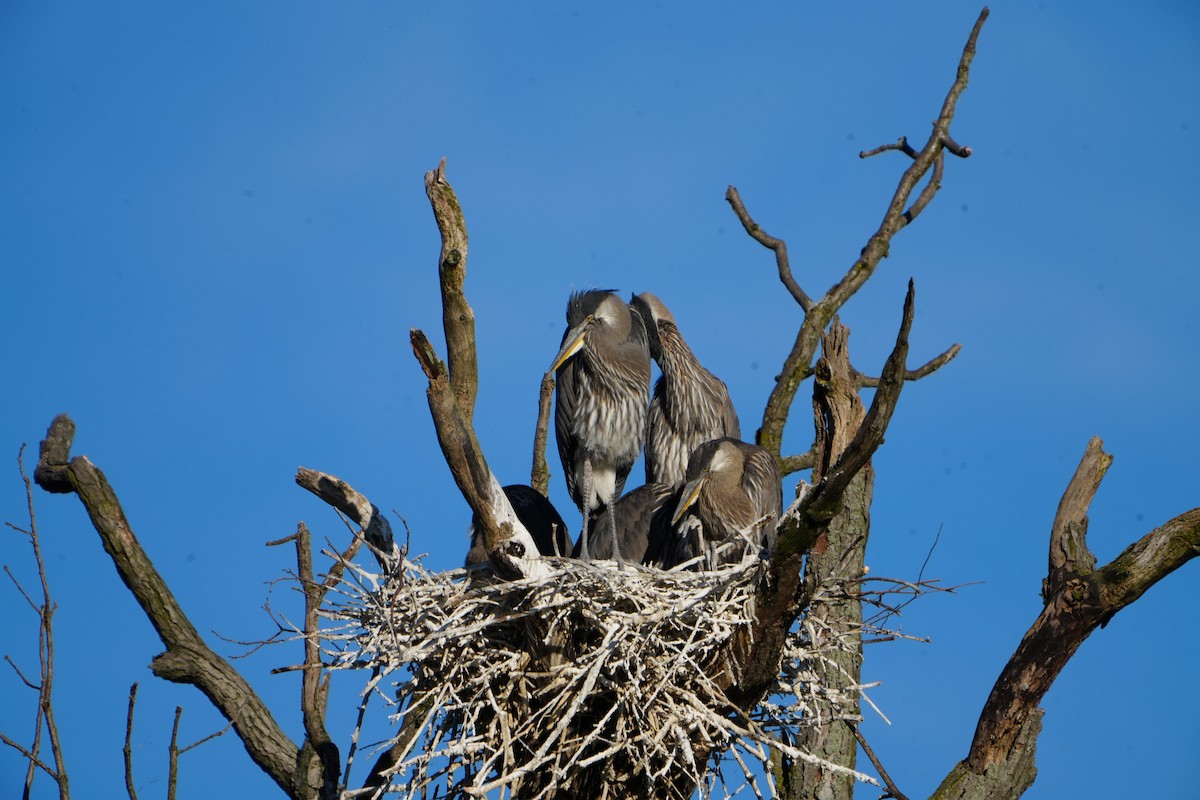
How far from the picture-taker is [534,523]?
18.2 feet

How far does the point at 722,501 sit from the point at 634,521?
0.60 metres

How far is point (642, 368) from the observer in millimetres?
6277

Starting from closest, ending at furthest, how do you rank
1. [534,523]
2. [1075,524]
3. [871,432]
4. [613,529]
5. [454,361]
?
1. [871,432]
2. [454,361]
3. [1075,524]
4. [534,523]
5. [613,529]

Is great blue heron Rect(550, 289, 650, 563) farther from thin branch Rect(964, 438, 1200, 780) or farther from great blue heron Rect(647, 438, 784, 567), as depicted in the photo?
thin branch Rect(964, 438, 1200, 780)

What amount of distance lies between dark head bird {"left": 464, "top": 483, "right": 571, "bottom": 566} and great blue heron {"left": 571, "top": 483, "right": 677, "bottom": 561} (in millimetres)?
178

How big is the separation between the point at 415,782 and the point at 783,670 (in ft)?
4.63

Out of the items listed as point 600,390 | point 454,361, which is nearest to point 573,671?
point 454,361

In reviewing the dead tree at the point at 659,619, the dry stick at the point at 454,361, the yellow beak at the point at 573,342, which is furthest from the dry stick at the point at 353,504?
the yellow beak at the point at 573,342

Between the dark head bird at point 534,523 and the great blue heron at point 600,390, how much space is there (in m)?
0.35

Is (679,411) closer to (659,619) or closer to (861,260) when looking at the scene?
(861,260)

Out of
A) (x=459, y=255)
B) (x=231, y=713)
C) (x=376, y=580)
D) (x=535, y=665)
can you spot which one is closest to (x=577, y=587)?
(x=535, y=665)

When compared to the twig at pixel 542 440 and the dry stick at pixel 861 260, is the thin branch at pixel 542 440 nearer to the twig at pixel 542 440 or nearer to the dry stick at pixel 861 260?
the twig at pixel 542 440

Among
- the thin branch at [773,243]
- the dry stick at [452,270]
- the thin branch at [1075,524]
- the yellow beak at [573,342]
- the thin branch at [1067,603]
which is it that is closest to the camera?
the dry stick at [452,270]

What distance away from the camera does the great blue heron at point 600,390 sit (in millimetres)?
6176
